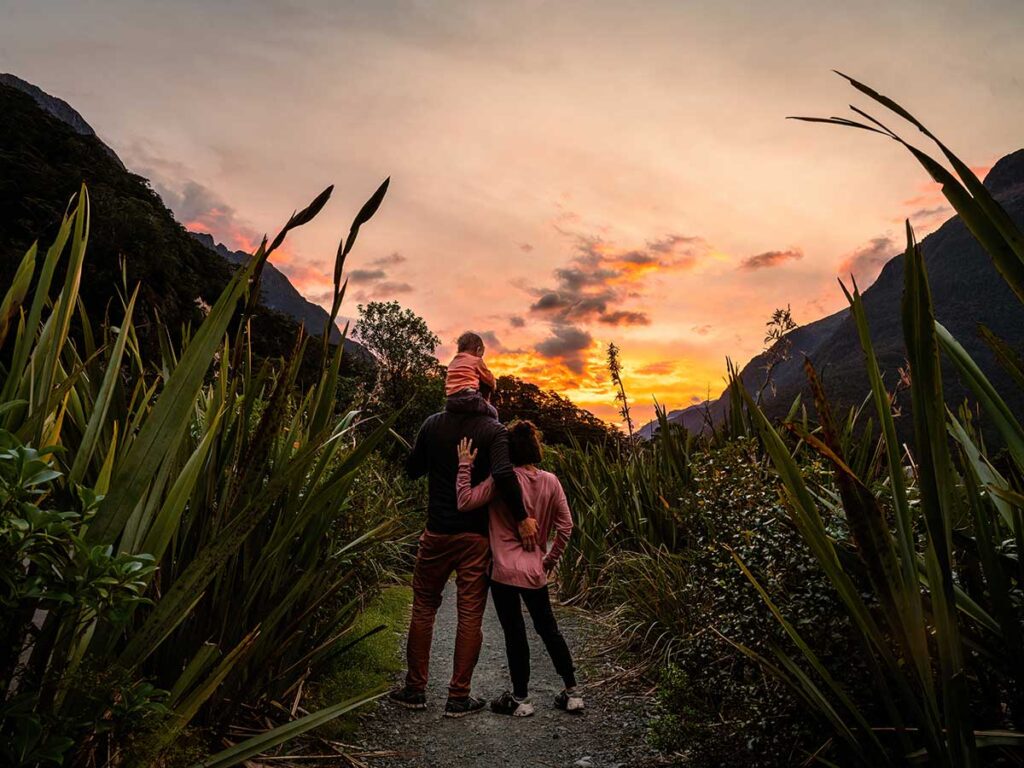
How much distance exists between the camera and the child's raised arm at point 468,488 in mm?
4031

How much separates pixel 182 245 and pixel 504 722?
2294 centimetres

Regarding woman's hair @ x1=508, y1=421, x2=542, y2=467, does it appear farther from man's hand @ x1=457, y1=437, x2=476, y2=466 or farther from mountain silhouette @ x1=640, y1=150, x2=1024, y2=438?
mountain silhouette @ x1=640, y1=150, x2=1024, y2=438

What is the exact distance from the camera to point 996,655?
4.91 ft

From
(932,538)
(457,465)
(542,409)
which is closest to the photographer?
(932,538)

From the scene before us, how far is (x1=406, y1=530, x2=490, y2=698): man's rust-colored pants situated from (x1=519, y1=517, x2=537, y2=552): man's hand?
0.87 feet

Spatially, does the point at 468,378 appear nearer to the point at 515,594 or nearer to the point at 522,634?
the point at 515,594

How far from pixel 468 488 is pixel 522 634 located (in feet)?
3.05

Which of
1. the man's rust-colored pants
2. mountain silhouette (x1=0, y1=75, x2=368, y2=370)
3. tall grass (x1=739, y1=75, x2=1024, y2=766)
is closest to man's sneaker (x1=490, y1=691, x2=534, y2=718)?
the man's rust-colored pants

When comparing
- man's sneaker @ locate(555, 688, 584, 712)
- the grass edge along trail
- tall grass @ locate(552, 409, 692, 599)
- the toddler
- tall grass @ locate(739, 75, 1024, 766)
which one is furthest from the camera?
tall grass @ locate(552, 409, 692, 599)

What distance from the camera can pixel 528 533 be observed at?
4.03 metres

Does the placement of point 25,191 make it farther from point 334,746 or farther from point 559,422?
point 559,422

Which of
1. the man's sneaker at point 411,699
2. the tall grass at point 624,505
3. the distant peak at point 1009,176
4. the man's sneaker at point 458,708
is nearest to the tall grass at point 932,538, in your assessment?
the man's sneaker at point 458,708

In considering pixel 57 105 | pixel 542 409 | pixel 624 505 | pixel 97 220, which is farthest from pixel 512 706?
pixel 57 105

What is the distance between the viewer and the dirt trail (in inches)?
131
